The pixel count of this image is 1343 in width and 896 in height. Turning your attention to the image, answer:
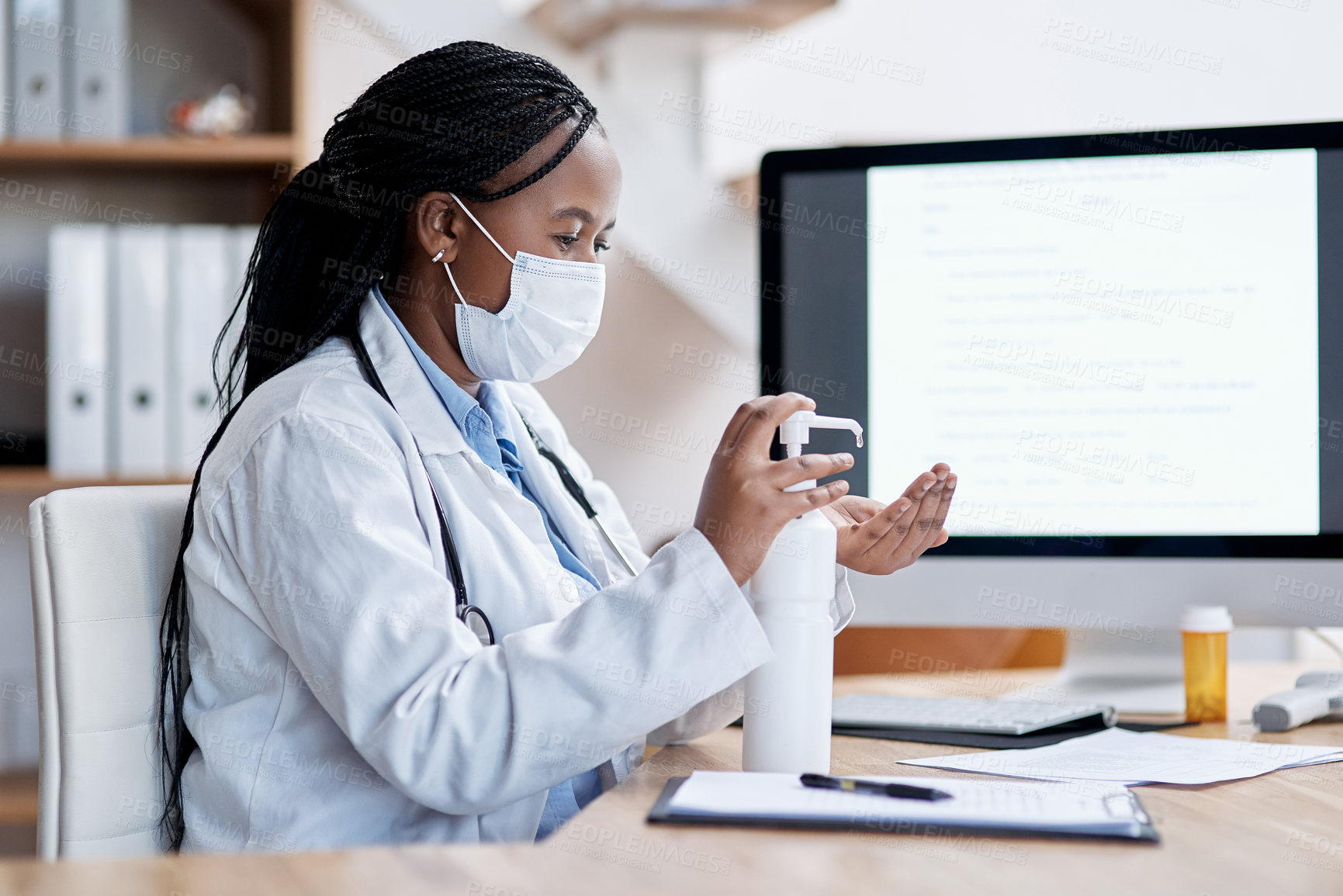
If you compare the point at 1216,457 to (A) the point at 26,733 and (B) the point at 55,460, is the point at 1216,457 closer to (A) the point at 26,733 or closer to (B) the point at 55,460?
(B) the point at 55,460

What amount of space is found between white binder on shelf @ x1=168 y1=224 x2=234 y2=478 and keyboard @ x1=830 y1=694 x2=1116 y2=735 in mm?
1072

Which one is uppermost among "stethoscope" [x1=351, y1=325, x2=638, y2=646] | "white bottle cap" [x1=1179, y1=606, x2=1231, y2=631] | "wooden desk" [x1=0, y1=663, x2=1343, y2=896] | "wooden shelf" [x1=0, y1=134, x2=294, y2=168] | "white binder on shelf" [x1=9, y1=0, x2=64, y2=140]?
"white binder on shelf" [x1=9, y1=0, x2=64, y2=140]

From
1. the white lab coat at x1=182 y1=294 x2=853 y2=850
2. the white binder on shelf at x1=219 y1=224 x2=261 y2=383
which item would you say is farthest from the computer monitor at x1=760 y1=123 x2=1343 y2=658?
the white binder on shelf at x1=219 y1=224 x2=261 y2=383

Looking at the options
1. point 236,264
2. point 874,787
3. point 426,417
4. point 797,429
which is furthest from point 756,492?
point 236,264

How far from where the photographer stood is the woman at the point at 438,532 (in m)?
0.73

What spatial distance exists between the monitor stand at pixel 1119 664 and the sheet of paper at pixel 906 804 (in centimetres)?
48

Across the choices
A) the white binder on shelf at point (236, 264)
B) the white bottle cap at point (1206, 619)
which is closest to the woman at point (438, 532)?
the white bottle cap at point (1206, 619)

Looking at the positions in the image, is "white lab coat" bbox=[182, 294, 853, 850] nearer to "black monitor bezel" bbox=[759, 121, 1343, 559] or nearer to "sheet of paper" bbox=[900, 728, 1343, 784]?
"sheet of paper" bbox=[900, 728, 1343, 784]

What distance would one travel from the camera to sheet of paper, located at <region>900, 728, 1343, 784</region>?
2.60 ft

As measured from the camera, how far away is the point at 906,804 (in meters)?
0.64

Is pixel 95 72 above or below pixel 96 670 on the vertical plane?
above

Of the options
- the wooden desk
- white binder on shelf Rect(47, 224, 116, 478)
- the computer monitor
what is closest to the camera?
the wooden desk

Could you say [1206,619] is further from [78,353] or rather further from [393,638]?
[78,353]

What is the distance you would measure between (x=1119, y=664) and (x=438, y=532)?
0.76m
